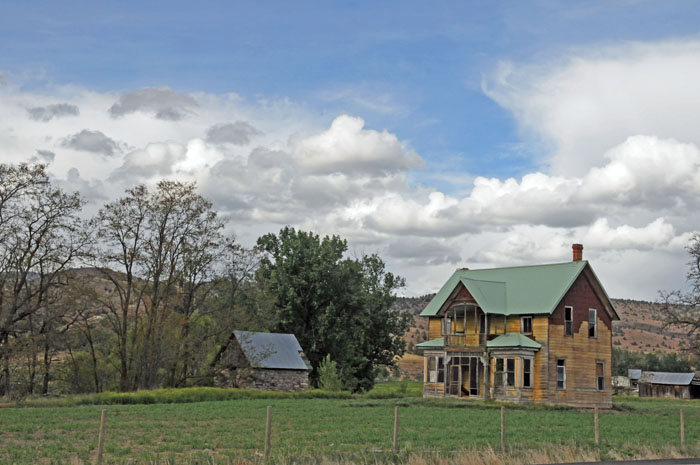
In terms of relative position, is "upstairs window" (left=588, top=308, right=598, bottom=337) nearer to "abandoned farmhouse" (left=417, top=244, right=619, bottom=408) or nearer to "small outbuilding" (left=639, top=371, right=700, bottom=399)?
"abandoned farmhouse" (left=417, top=244, right=619, bottom=408)

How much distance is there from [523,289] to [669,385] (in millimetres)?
51498

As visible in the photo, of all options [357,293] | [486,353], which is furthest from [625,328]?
[486,353]

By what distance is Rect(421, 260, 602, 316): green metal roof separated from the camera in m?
49.7

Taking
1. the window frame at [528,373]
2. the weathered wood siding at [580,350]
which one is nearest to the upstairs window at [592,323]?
the weathered wood siding at [580,350]

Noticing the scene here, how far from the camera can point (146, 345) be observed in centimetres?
5466

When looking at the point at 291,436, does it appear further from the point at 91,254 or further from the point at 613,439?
the point at 91,254

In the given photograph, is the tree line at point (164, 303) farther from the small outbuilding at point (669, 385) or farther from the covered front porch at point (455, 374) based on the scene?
the small outbuilding at point (669, 385)

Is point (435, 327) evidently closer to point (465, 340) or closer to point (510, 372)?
point (465, 340)

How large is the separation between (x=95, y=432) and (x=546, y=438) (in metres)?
15.5

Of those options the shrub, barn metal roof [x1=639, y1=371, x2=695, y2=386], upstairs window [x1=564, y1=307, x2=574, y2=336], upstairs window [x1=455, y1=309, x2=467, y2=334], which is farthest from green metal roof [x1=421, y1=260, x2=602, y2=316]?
barn metal roof [x1=639, y1=371, x2=695, y2=386]

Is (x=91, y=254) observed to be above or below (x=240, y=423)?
→ above

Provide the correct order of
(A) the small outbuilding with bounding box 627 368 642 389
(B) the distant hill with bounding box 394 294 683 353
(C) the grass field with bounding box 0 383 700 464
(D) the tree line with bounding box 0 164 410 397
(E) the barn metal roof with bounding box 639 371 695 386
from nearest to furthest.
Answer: (C) the grass field with bounding box 0 383 700 464 < (D) the tree line with bounding box 0 164 410 397 < (E) the barn metal roof with bounding box 639 371 695 386 < (A) the small outbuilding with bounding box 627 368 642 389 < (B) the distant hill with bounding box 394 294 683 353

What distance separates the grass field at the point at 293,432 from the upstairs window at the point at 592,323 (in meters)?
9.40

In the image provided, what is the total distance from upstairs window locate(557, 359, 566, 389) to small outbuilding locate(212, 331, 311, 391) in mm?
20227
